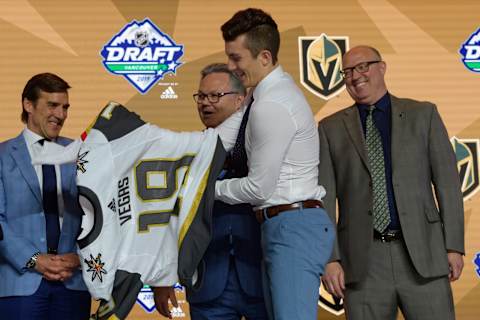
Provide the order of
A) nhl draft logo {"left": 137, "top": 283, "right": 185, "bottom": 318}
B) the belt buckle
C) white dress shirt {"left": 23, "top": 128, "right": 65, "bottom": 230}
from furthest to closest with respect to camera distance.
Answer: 1. nhl draft logo {"left": 137, "top": 283, "right": 185, "bottom": 318}
2. white dress shirt {"left": 23, "top": 128, "right": 65, "bottom": 230}
3. the belt buckle

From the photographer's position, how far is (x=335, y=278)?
327 cm

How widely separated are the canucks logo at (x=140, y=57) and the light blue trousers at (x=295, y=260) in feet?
7.67

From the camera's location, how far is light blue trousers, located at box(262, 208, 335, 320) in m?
2.73

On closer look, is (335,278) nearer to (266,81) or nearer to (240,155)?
(240,155)

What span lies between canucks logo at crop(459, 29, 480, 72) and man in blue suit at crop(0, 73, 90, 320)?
2.76 metres

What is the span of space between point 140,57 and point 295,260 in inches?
99.3

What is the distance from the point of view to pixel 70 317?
3211mm

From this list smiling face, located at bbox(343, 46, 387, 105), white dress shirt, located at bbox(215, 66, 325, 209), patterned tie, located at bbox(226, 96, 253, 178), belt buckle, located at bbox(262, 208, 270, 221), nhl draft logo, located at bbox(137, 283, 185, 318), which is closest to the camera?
white dress shirt, located at bbox(215, 66, 325, 209)

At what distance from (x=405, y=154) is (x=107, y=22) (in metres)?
2.30

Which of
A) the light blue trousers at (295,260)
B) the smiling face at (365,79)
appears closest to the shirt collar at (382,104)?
the smiling face at (365,79)

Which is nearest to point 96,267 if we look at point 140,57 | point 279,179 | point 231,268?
point 231,268

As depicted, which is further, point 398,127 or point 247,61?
point 398,127

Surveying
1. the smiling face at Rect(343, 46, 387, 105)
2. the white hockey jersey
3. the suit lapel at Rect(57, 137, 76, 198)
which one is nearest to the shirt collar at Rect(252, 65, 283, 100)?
the white hockey jersey

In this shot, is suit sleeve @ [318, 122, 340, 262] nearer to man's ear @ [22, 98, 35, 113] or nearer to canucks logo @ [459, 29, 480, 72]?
man's ear @ [22, 98, 35, 113]
